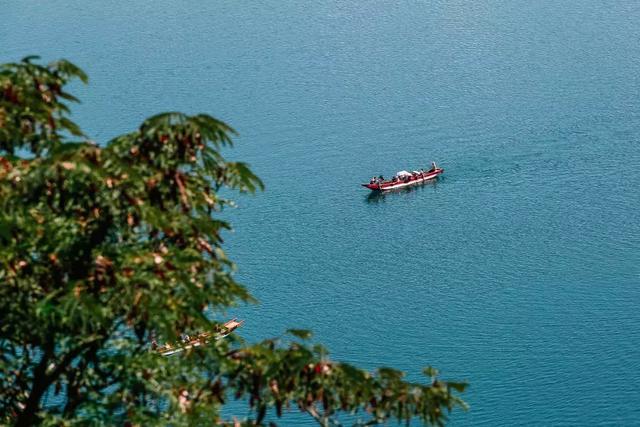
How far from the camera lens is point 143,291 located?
1998 centimetres

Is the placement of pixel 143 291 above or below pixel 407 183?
below

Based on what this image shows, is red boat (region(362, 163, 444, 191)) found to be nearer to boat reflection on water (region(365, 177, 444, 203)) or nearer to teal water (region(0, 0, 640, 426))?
boat reflection on water (region(365, 177, 444, 203))

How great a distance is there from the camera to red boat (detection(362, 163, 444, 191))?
11694 cm

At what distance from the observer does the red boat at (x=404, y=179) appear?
384 ft

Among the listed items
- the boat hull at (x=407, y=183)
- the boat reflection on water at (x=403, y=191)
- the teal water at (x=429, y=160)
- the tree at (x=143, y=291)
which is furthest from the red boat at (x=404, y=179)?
the tree at (x=143, y=291)

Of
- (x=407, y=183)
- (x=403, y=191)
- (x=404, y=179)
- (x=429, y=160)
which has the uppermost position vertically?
(x=429, y=160)

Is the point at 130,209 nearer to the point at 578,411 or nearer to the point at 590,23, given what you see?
the point at 578,411

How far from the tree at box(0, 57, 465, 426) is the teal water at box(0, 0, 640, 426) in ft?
183

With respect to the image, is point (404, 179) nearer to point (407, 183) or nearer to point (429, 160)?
point (407, 183)

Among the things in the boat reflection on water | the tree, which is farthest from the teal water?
the tree

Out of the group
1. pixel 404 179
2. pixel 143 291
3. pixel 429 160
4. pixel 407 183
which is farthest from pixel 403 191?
pixel 143 291

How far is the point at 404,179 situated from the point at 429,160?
18.3 feet

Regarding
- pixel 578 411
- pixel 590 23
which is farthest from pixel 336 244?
pixel 590 23

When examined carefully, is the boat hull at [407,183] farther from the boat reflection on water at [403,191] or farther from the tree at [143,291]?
the tree at [143,291]
